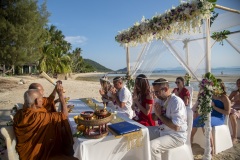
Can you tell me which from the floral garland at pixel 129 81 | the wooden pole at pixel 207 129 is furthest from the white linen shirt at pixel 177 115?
the floral garland at pixel 129 81

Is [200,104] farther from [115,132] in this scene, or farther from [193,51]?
[193,51]

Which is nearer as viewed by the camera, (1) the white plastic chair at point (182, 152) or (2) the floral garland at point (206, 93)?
(1) the white plastic chair at point (182, 152)

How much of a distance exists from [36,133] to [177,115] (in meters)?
1.95

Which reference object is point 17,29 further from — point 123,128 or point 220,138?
point 220,138

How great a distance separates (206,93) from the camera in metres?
3.78

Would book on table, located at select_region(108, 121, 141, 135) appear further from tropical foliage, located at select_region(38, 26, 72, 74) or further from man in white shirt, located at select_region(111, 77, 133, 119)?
tropical foliage, located at select_region(38, 26, 72, 74)

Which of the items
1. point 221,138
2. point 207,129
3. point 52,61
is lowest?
point 221,138

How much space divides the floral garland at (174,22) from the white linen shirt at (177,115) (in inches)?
80.6

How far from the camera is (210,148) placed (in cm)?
364

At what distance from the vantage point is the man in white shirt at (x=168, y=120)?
2844 millimetres

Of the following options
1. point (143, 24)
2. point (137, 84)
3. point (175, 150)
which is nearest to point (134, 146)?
point (175, 150)

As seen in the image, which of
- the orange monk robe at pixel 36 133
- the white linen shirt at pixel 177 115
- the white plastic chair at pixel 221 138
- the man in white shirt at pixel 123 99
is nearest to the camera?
the orange monk robe at pixel 36 133

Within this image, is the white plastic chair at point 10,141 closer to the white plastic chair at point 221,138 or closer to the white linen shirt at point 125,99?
the white linen shirt at point 125,99

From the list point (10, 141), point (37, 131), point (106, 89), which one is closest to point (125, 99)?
point (106, 89)
